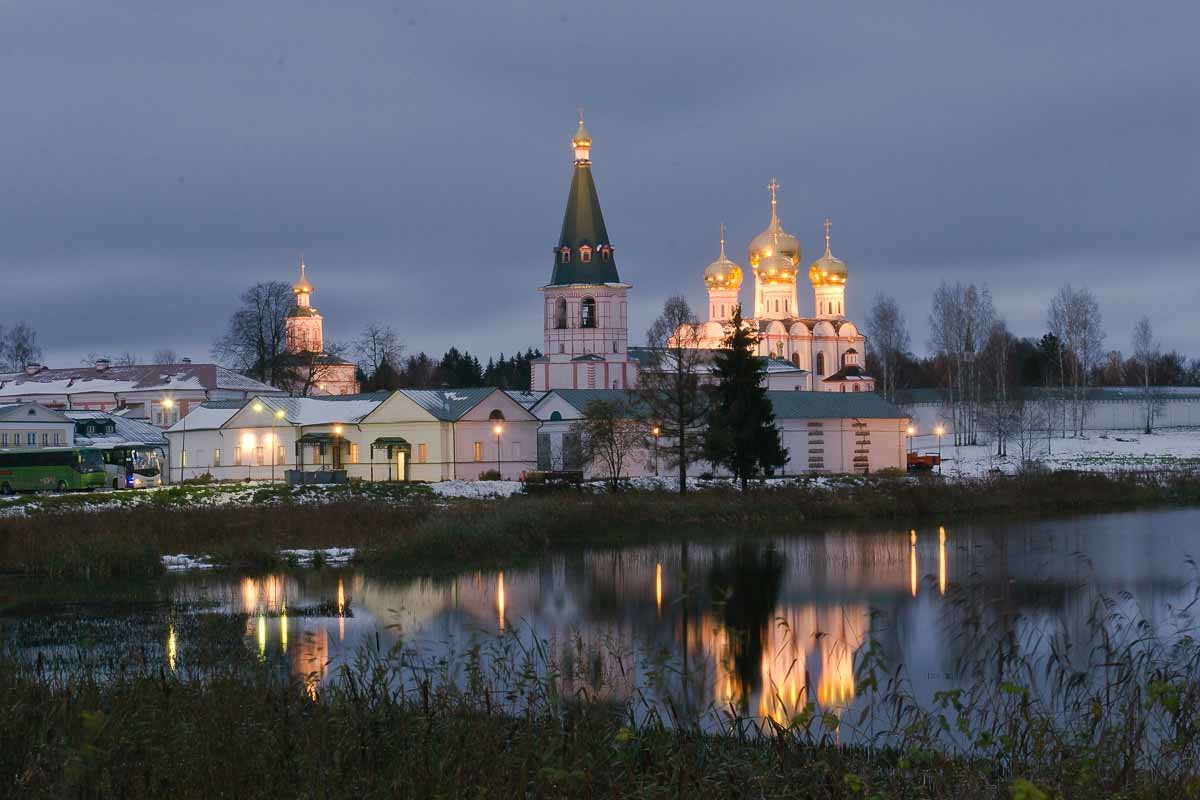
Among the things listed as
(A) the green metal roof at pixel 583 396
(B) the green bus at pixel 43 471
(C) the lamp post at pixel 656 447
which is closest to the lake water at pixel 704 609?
(C) the lamp post at pixel 656 447

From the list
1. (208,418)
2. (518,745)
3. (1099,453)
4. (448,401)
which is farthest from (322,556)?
(1099,453)

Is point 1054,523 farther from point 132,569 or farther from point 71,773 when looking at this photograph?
point 71,773

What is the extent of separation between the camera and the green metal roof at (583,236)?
80.1m

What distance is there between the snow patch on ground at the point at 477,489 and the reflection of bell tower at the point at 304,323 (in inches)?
1910

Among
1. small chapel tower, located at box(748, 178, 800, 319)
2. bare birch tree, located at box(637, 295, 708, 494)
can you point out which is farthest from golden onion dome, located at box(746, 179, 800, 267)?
bare birch tree, located at box(637, 295, 708, 494)

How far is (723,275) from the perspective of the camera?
9356 cm

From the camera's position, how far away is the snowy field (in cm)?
6100

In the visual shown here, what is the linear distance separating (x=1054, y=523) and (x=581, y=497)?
1286cm

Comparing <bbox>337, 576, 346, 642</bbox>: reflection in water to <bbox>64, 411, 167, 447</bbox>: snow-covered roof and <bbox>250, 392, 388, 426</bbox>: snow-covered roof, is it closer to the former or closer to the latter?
<bbox>250, 392, 388, 426</bbox>: snow-covered roof

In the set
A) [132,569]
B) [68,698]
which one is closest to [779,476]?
[132,569]

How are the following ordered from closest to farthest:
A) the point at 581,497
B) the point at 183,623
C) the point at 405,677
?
the point at 405,677 < the point at 183,623 < the point at 581,497

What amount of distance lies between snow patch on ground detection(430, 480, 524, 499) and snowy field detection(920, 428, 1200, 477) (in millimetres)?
19497

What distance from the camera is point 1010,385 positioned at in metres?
80.6

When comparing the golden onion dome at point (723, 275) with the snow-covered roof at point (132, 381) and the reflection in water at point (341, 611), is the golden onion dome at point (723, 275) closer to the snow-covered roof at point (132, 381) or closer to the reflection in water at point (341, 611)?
the snow-covered roof at point (132, 381)
